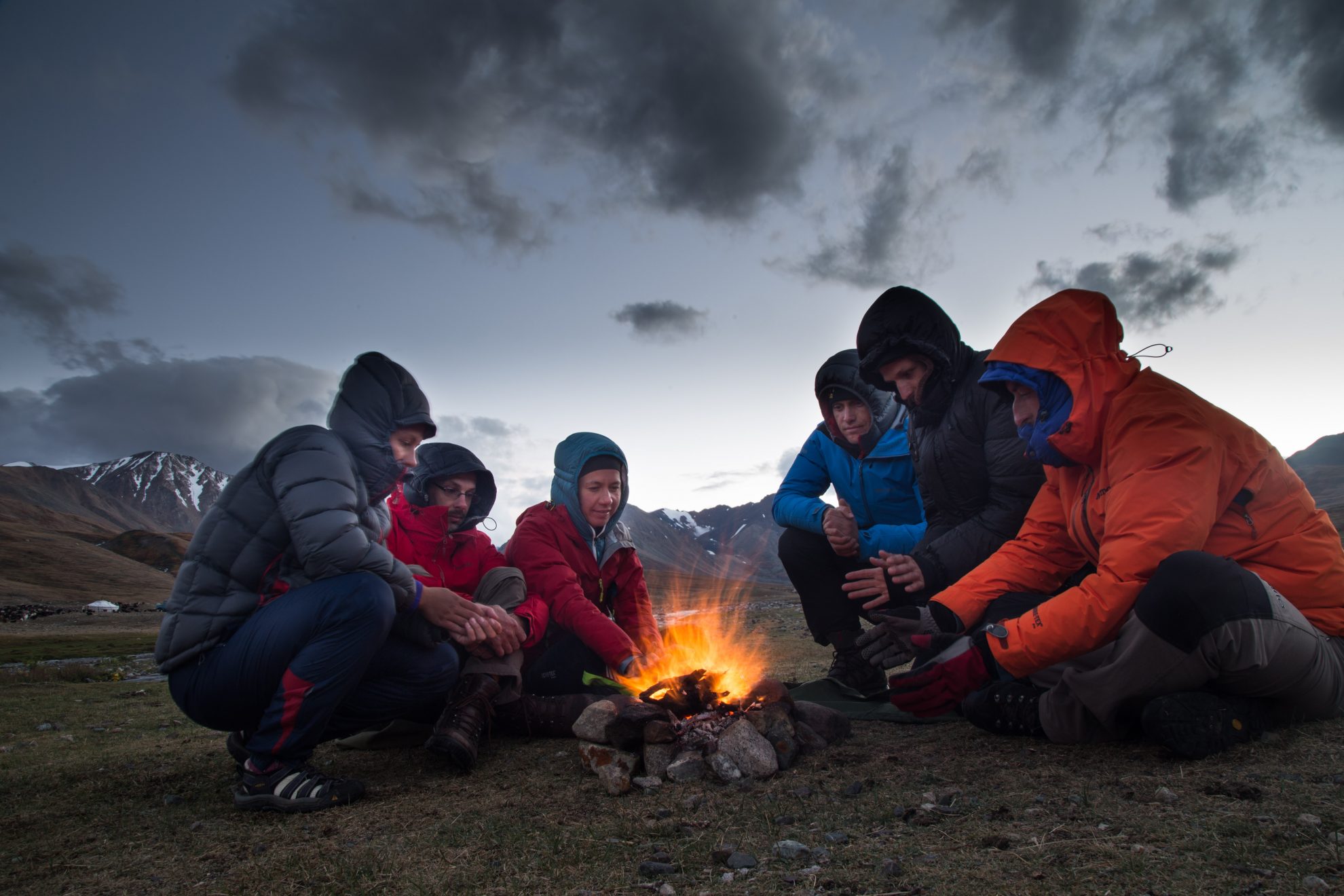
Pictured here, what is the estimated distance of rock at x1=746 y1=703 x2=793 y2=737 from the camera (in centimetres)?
366

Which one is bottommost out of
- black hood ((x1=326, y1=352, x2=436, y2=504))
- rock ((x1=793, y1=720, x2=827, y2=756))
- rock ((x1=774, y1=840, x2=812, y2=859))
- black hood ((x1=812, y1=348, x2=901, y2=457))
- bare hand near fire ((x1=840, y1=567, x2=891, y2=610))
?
rock ((x1=774, y1=840, x2=812, y2=859))

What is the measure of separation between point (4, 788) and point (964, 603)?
5.44m

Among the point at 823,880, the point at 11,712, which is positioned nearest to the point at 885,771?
the point at 823,880

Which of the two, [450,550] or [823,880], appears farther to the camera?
[450,550]

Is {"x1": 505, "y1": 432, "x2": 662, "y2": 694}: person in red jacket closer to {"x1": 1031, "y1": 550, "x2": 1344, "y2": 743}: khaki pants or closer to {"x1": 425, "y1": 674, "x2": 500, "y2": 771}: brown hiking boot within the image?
{"x1": 425, "y1": 674, "x2": 500, "y2": 771}: brown hiking boot

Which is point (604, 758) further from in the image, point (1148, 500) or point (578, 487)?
point (1148, 500)

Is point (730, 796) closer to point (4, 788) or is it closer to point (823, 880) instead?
point (823, 880)

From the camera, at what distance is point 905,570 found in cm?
449

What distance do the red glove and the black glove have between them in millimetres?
71

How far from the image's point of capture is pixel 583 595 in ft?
16.6

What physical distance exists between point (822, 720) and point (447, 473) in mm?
3426

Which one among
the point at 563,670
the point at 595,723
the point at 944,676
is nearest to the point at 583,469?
the point at 563,670

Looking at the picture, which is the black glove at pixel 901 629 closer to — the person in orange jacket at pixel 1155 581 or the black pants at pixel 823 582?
the person in orange jacket at pixel 1155 581

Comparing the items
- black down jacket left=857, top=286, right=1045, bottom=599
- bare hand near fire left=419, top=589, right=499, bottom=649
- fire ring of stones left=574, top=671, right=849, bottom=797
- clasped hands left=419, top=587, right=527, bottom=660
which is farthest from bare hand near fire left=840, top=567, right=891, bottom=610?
bare hand near fire left=419, top=589, right=499, bottom=649
